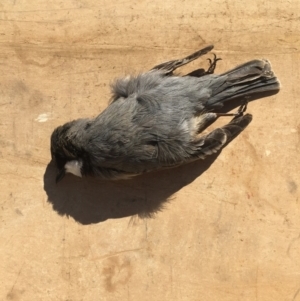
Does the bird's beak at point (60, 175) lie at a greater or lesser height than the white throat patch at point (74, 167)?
lesser

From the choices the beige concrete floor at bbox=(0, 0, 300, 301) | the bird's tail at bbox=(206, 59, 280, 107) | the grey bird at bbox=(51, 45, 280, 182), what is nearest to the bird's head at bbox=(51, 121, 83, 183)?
the grey bird at bbox=(51, 45, 280, 182)

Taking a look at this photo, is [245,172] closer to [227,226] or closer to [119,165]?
[227,226]

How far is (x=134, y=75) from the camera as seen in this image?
2619mm

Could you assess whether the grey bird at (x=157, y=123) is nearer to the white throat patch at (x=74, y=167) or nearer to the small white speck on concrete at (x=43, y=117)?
the white throat patch at (x=74, y=167)

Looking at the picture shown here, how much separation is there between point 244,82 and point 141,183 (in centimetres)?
73

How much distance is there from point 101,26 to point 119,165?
0.77m

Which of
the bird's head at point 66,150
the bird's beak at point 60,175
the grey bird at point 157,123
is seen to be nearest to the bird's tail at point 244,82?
the grey bird at point 157,123

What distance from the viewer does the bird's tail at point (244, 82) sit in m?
2.52

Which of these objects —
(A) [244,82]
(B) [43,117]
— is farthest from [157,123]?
(B) [43,117]

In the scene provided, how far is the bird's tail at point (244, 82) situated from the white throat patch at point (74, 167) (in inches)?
27.5

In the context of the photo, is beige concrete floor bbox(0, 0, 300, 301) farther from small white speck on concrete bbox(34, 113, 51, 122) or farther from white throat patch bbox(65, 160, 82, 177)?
white throat patch bbox(65, 160, 82, 177)

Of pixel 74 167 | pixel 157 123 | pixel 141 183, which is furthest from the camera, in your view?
pixel 141 183

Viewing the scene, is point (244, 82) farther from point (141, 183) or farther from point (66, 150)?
point (66, 150)

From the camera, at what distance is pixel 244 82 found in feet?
8.40
